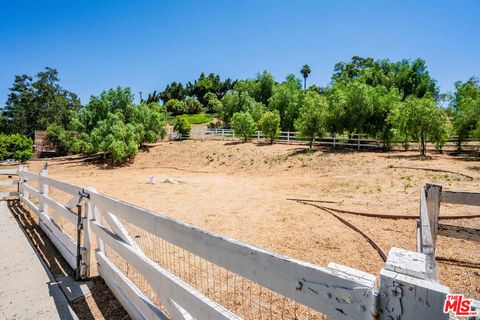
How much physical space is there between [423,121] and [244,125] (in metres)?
15.7

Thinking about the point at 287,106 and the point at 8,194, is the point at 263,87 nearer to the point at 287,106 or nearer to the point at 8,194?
the point at 287,106

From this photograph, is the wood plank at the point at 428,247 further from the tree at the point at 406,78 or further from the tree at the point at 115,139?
the tree at the point at 406,78

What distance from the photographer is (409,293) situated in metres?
0.85

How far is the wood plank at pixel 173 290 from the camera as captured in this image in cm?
151

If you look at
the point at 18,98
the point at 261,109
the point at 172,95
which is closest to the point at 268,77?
the point at 261,109

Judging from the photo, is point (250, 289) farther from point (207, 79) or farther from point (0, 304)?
point (207, 79)

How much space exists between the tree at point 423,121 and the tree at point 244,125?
1373 centimetres

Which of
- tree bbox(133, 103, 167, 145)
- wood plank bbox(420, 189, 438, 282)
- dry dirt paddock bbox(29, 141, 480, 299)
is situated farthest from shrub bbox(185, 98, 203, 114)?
wood plank bbox(420, 189, 438, 282)

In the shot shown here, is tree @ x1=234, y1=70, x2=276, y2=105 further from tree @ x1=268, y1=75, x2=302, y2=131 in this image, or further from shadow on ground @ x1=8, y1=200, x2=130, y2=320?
shadow on ground @ x1=8, y1=200, x2=130, y2=320

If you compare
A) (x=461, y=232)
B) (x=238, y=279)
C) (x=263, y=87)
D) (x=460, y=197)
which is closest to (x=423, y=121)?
(x=460, y=197)

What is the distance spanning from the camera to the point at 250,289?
131 inches

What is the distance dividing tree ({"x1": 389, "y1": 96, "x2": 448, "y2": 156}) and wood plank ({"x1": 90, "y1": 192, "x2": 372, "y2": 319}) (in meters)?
19.4

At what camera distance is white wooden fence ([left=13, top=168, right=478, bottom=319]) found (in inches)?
34.9

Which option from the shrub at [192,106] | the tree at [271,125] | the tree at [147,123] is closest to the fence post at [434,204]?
the tree at [271,125]
